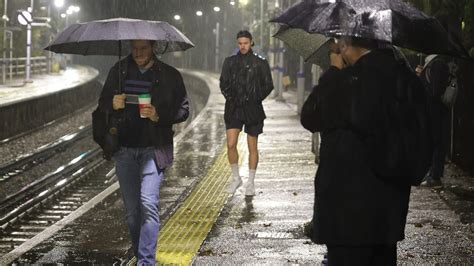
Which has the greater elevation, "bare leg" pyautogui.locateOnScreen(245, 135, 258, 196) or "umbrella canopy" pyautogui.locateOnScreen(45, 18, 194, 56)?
"umbrella canopy" pyautogui.locateOnScreen(45, 18, 194, 56)

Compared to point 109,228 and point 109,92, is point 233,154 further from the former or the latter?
point 109,92

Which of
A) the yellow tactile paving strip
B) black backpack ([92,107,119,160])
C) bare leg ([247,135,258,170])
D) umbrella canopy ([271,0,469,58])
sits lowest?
the yellow tactile paving strip

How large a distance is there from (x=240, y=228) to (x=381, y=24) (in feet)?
14.4

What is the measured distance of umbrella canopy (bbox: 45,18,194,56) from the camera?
21.9 feet

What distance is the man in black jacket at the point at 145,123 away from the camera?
6.66m

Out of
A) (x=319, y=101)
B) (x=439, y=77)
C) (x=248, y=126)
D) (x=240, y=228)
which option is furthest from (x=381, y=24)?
(x=439, y=77)

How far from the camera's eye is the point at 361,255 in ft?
14.1

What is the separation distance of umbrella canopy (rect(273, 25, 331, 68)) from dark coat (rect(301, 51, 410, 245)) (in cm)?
315

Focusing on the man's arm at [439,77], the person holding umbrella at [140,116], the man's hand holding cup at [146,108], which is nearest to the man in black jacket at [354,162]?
the man's hand holding cup at [146,108]

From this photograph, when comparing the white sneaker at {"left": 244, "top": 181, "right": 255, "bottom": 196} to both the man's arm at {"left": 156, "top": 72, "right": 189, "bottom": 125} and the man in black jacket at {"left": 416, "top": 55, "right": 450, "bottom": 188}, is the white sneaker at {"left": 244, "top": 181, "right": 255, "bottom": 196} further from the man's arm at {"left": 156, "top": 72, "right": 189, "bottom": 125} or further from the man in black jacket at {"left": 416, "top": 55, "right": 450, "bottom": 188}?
the man's arm at {"left": 156, "top": 72, "right": 189, "bottom": 125}

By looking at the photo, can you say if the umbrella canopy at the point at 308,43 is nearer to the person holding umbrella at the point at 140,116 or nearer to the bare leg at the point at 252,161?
the person holding umbrella at the point at 140,116

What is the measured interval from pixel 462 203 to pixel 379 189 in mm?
5943

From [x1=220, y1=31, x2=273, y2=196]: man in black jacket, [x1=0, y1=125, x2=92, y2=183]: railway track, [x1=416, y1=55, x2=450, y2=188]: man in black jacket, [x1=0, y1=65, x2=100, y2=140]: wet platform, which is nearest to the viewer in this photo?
[x1=220, y1=31, x2=273, y2=196]: man in black jacket

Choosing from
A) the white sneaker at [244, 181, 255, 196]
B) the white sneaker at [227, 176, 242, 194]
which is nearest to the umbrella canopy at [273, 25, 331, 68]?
the white sneaker at [244, 181, 255, 196]
